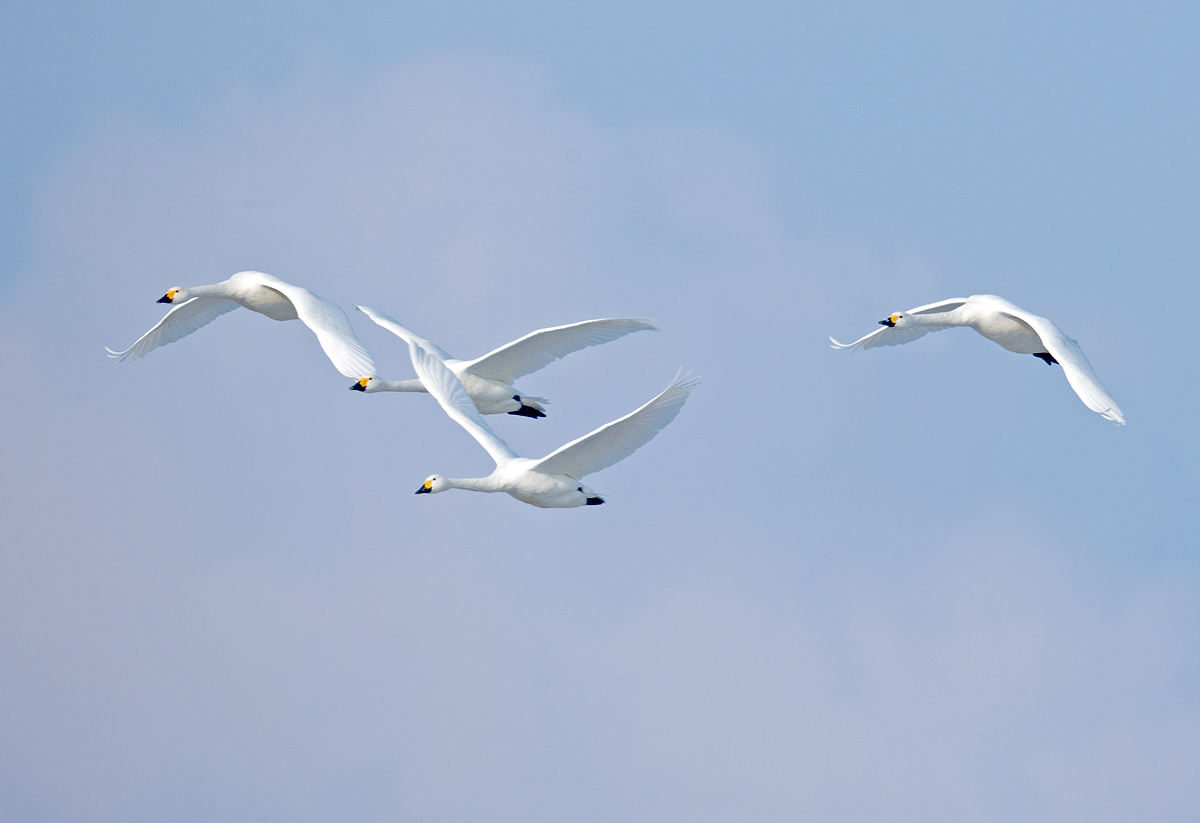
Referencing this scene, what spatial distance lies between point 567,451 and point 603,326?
3889 millimetres

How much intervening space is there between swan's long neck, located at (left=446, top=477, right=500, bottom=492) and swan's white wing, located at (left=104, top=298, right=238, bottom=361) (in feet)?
28.7

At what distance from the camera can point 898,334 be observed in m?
36.7

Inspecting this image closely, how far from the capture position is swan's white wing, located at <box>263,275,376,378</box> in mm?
31141

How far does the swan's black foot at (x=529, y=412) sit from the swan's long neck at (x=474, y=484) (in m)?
3.80

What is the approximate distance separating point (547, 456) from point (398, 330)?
24.0 feet

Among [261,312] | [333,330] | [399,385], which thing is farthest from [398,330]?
[333,330]

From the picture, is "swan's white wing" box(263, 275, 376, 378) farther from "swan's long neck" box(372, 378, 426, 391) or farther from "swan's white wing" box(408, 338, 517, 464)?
"swan's long neck" box(372, 378, 426, 391)

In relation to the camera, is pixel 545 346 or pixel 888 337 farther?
pixel 888 337

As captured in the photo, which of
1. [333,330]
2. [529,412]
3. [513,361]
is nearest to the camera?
[333,330]

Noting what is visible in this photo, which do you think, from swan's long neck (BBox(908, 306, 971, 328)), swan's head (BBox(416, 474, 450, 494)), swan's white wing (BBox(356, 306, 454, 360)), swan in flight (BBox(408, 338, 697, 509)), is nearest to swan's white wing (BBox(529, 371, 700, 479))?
swan in flight (BBox(408, 338, 697, 509))

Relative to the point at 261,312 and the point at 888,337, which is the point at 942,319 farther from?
the point at 261,312

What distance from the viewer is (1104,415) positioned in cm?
2962

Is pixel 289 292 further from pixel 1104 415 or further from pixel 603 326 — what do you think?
pixel 1104 415

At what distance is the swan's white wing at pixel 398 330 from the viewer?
3556 cm
